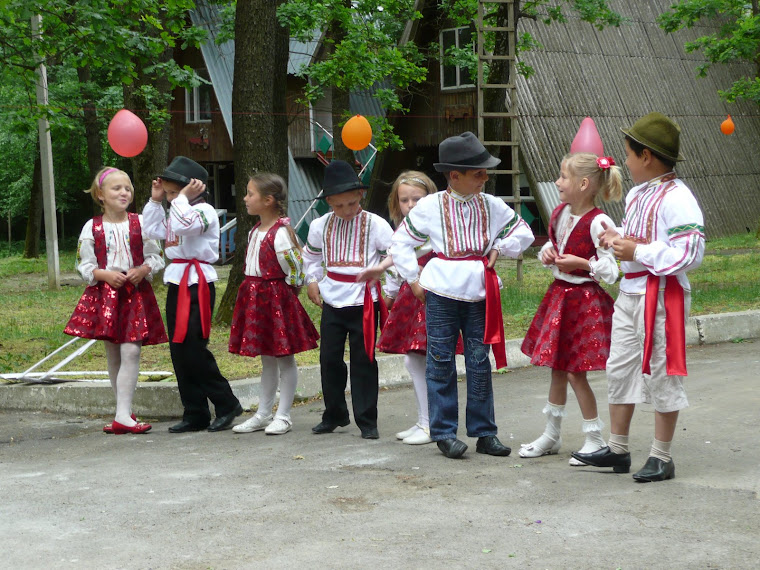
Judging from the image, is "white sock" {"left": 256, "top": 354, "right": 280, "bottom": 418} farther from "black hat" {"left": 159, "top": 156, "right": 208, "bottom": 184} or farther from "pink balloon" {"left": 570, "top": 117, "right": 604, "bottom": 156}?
"pink balloon" {"left": 570, "top": 117, "right": 604, "bottom": 156}

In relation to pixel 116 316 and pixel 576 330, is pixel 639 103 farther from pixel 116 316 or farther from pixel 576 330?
pixel 576 330

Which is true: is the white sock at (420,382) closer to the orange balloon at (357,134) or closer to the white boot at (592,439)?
the white boot at (592,439)

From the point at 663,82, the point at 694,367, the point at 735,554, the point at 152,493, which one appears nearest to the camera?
the point at 735,554

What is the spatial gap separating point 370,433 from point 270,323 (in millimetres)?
1032

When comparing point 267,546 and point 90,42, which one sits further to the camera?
point 90,42

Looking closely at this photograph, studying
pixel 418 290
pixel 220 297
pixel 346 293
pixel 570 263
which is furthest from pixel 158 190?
pixel 220 297

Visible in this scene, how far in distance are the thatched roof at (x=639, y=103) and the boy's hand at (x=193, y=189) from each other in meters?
18.4

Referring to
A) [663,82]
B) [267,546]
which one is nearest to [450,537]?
[267,546]

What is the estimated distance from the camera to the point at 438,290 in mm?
6328

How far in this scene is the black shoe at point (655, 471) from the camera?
5.48 m

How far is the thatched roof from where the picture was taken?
26.2 meters

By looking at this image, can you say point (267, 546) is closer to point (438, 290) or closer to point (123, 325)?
point (438, 290)

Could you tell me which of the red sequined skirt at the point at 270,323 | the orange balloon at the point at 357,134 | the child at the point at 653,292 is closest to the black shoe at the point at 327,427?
the red sequined skirt at the point at 270,323

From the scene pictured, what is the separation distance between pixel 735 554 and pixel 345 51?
16519 millimetres
